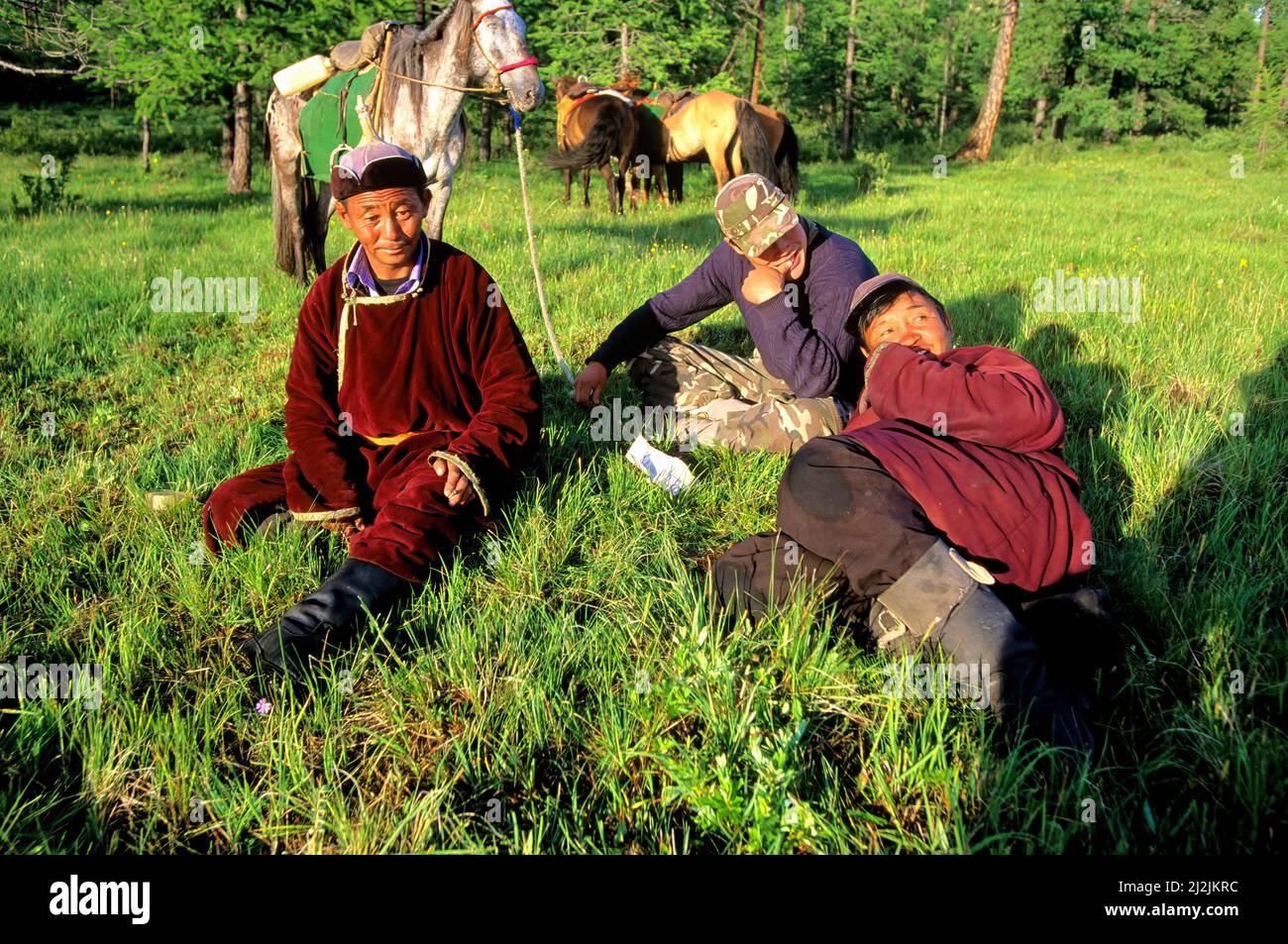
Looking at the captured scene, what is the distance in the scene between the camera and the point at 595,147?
479 inches

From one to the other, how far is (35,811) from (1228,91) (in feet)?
139

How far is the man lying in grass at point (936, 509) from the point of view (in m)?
2.14

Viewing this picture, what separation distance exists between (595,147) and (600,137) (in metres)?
0.17

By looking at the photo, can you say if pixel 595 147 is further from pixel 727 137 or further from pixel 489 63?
pixel 489 63

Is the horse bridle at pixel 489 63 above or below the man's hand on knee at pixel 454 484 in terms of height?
above

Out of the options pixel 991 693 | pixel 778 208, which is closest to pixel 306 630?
pixel 991 693

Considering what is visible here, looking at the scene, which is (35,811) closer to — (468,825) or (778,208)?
(468,825)

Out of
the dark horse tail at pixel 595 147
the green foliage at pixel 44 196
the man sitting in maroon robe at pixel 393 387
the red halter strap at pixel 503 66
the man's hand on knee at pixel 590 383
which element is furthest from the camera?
the dark horse tail at pixel 595 147

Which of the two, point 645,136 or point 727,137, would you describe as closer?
point 727,137

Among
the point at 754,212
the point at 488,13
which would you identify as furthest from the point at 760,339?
the point at 488,13

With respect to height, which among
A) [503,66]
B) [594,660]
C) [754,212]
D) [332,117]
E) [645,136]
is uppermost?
[645,136]

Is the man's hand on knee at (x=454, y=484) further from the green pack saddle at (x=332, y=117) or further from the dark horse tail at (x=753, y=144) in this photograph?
the dark horse tail at (x=753, y=144)

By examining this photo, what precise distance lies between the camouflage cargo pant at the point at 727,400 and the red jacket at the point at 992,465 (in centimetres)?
126

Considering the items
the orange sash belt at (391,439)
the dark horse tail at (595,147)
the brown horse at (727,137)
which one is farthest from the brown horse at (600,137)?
the orange sash belt at (391,439)
